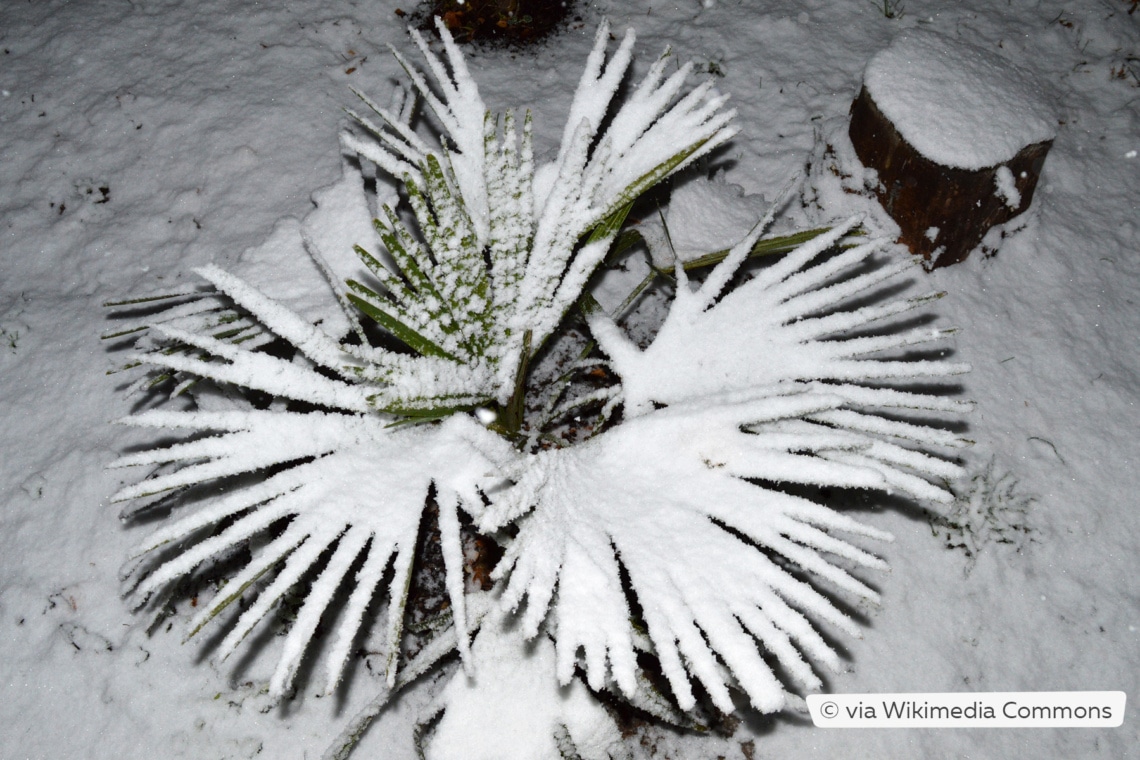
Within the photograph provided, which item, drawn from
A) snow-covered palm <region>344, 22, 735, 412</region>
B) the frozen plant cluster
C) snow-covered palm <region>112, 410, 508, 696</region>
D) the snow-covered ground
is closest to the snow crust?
the snow-covered ground

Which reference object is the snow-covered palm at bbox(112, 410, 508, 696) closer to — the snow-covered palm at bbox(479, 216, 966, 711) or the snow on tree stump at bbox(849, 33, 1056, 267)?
the snow-covered palm at bbox(479, 216, 966, 711)

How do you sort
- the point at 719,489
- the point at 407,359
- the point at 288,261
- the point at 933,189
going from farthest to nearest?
the point at 933,189
the point at 288,261
the point at 407,359
the point at 719,489

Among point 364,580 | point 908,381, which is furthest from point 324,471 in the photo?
point 908,381

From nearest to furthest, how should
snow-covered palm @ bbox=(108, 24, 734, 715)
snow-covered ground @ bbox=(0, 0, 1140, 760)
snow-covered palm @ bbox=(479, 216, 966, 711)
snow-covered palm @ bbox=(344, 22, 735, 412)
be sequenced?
snow-covered palm @ bbox=(479, 216, 966, 711)
snow-covered palm @ bbox=(108, 24, 734, 715)
snow-covered palm @ bbox=(344, 22, 735, 412)
snow-covered ground @ bbox=(0, 0, 1140, 760)

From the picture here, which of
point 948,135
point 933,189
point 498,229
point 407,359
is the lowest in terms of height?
point 933,189

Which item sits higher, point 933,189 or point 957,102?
point 957,102

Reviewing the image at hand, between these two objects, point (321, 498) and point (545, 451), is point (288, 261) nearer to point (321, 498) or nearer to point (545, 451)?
point (321, 498)

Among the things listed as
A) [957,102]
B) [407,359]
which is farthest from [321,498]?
[957,102]

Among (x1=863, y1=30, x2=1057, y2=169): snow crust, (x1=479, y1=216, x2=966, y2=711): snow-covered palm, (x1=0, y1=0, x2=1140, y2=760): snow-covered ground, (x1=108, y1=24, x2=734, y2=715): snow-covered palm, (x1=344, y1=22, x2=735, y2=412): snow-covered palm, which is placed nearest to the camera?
(x1=479, y1=216, x2=966, y2=711): snow-covered palm
